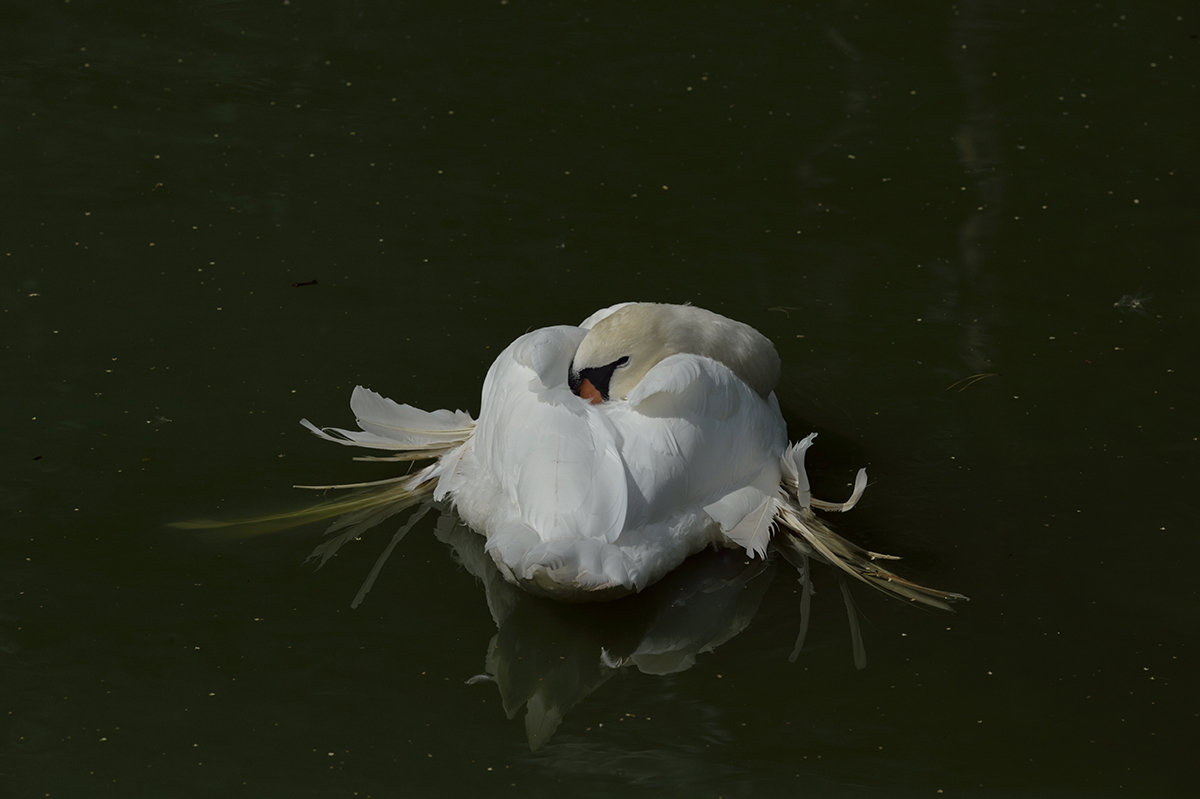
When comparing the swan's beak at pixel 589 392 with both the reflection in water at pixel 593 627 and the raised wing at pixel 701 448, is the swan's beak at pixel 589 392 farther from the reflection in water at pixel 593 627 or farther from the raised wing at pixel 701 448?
the reflection in water at pixel 593 627

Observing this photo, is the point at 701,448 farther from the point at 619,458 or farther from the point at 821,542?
the point at 821,542

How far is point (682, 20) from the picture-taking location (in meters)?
6.78

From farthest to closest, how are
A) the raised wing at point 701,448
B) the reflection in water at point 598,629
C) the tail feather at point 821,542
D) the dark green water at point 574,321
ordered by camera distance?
the tail feather at point 821,542
the raised wing at point 701,448
the reflection in water at point 598,629
the dark green water at point 574,321

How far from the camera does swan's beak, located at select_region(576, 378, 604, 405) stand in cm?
379

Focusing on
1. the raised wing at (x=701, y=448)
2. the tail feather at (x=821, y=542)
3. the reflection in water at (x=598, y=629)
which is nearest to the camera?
the reflection in water at (x=598, y=629)

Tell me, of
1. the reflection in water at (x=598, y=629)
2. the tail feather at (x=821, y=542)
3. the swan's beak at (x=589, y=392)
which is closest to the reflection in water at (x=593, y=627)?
the reflection in water at (x=598, y=629)

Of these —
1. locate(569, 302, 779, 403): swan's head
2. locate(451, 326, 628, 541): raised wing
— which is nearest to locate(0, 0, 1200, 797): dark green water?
locate(451, 326, 628, 541): raised wing

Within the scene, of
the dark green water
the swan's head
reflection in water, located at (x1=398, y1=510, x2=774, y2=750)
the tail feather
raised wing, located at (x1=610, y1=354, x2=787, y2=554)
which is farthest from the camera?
the swan's head

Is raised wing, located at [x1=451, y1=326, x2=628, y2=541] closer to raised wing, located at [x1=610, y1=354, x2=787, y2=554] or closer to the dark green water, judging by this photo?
raised wing, located at [x1=610, y1=354, x2=787, y2=554]

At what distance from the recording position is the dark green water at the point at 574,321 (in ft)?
10.8

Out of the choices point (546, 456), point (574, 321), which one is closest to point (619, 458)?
point (546, 456)

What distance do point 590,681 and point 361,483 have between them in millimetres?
976

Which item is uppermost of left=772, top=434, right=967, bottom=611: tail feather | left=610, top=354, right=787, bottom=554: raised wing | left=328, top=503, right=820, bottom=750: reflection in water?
left=610, top=354, right=787, bottom=554: raised wing

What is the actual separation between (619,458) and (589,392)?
35 cm
